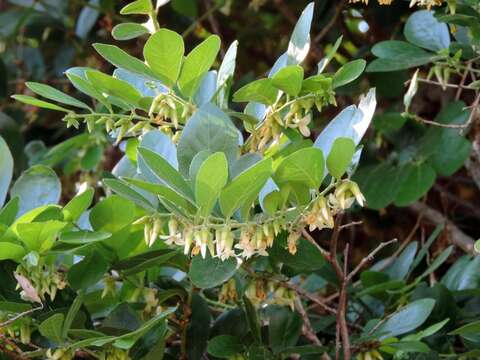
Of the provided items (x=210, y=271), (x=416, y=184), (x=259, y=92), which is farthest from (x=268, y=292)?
(x=416, y=184)

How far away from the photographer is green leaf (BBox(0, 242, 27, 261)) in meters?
0.99

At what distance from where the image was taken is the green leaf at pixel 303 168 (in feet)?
2.89

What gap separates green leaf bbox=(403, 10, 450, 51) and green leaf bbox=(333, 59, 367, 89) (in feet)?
1.25

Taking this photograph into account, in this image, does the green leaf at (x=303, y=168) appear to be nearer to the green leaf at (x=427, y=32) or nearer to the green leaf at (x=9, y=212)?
the green leaf at (x=9, y=212)

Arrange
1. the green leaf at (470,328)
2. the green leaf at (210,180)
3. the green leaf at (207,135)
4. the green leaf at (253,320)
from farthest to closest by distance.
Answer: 1. the green leaf at (253,320)
2. the green leaf at (470,328)
3. the green leaf at (207,135)
4. the green leaf at (210,180)

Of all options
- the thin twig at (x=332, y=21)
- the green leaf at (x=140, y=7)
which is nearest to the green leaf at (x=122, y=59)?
the green leaf at (x=140, y=7)

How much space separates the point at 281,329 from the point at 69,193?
1.11 m

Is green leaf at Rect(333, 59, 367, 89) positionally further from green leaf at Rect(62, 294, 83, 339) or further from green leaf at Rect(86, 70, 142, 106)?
green leaf at Rect(62, 294, 83, 339)

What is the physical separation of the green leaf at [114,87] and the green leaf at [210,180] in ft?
→ 0.69

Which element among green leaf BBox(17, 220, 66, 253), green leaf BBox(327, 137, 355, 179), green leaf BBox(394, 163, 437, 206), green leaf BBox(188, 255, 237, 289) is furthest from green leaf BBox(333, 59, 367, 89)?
green leaf BBox(394, 163, 437, 206)

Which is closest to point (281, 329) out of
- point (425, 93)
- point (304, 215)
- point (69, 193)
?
point (304, 215)

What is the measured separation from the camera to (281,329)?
3.94 feet

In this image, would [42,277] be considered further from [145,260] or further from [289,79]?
[289,79]

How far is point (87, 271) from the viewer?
1.10 m
